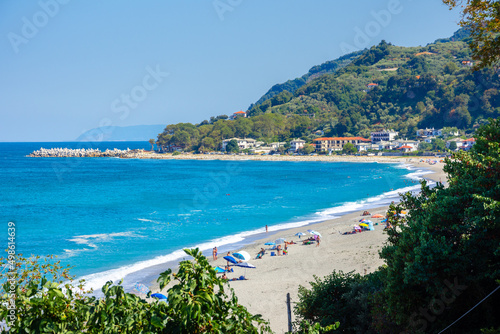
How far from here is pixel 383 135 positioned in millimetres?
108188

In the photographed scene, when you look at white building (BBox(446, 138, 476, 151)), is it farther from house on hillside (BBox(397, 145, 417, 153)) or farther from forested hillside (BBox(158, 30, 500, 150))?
forested hillside (BBox(158, 30, 500, 150))

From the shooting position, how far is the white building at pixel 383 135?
107 m

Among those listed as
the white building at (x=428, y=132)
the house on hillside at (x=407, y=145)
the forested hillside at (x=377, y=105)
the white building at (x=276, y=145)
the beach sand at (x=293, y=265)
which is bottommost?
the beach sand at (x=293, y=265)

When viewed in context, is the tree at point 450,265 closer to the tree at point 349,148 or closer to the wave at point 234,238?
the wave at point 234,238

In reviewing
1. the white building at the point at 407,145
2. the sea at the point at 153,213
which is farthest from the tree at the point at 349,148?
the sea at the point at 153,213

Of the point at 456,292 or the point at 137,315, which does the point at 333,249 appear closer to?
the point at 456,292

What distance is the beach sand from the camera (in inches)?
555

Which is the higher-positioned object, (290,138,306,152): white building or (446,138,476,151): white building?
(290,138,306,152): white building

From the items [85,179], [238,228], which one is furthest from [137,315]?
[85,179]

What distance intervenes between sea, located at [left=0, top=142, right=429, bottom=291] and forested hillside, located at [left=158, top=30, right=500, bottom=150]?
192 ft

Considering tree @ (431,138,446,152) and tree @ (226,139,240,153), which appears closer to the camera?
tree @ (431,138,446,152)

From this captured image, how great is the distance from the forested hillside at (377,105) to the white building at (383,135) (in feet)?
15.1

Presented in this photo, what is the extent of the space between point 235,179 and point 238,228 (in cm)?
3466

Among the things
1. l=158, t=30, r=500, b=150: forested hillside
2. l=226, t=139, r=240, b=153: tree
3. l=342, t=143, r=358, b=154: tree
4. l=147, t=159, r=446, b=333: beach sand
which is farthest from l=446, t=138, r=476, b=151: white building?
l=147, t=159, r=446, b=333: beach sand
